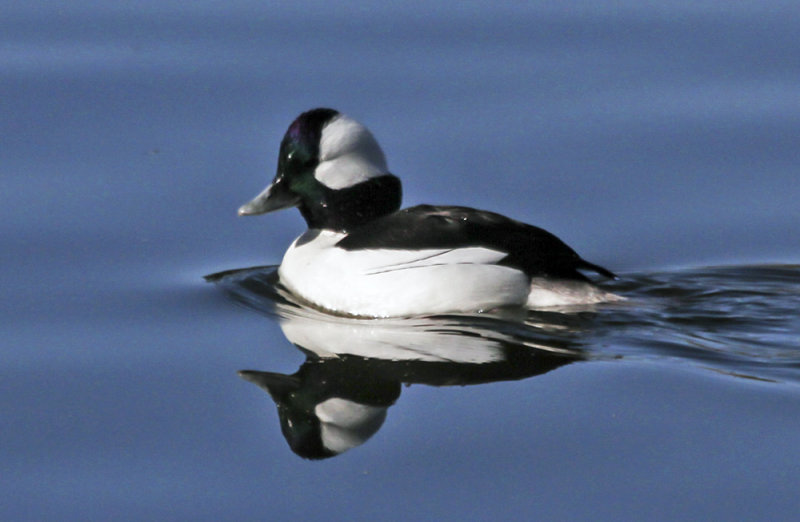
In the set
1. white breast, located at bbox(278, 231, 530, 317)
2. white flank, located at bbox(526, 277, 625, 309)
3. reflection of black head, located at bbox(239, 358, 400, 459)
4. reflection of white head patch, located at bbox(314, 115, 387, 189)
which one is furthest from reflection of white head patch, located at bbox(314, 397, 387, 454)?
reflection of white head patch, located at bbox(314, 115, 387, 189)

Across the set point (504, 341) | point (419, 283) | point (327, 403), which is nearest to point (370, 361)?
point (327, 403)

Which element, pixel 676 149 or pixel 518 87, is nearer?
pixel 676 149

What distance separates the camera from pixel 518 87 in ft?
38.4

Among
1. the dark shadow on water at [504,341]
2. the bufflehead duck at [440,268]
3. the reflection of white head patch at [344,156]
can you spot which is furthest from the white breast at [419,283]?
the reflection of white head patch at [344,156]

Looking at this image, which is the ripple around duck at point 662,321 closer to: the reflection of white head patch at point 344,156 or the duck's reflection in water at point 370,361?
the duck's reflection in water at point 370,361

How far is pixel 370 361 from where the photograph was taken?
8008mm

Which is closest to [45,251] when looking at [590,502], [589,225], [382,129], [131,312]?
[131,312]

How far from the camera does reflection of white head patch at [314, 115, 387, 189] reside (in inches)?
370

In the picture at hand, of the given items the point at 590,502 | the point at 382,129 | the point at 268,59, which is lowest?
the point at 590,502

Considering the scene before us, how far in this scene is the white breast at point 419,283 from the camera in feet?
29.1

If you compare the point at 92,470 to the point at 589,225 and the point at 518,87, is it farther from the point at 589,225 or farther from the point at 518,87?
the point at 518,87

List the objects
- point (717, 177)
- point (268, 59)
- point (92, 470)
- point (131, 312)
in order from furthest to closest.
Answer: point (268, 59) → point (717, 177) → point (131, 312) → point (92, 470)

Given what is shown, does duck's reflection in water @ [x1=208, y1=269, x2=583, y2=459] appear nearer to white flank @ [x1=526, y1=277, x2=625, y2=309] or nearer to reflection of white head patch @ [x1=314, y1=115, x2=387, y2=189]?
white flank @ [x1=526, y1=277, x2=625, y2=309]

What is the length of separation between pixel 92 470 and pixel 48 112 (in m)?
5.21
